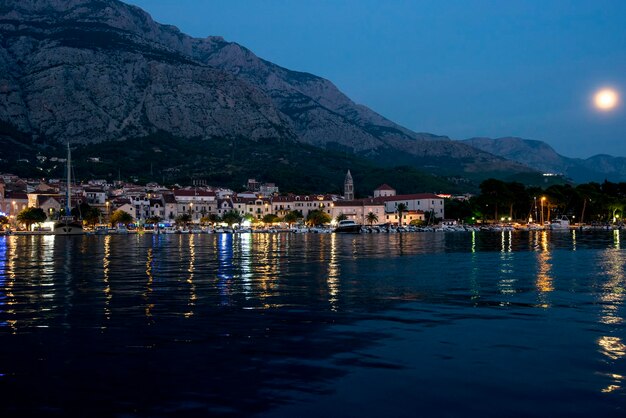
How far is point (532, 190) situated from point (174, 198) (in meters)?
104

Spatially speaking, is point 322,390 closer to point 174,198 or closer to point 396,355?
point 396,355

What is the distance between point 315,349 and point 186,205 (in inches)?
6377

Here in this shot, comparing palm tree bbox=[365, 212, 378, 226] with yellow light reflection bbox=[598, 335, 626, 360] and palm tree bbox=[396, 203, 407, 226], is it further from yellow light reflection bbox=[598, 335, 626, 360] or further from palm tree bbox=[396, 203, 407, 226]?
yellow light reflection bbox=[598, 335, 626, 360]

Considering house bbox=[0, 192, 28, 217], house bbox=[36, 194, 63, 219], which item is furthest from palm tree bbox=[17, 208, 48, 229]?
house bbox=[0, 192, 28, 217]

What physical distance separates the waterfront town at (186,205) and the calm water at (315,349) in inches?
5170

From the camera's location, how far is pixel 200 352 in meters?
13.7

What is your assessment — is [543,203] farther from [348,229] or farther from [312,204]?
[312,204]

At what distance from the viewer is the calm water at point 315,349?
33.2ft

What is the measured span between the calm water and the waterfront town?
431 feet

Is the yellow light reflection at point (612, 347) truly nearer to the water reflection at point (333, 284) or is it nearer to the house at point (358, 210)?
the water reflection at point (333, 284)

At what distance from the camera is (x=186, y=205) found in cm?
17162

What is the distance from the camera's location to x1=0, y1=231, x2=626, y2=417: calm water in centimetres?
1011

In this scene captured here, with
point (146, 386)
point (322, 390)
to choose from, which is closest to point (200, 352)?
point (146, 386)

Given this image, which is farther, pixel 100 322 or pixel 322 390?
pixel 100 322
